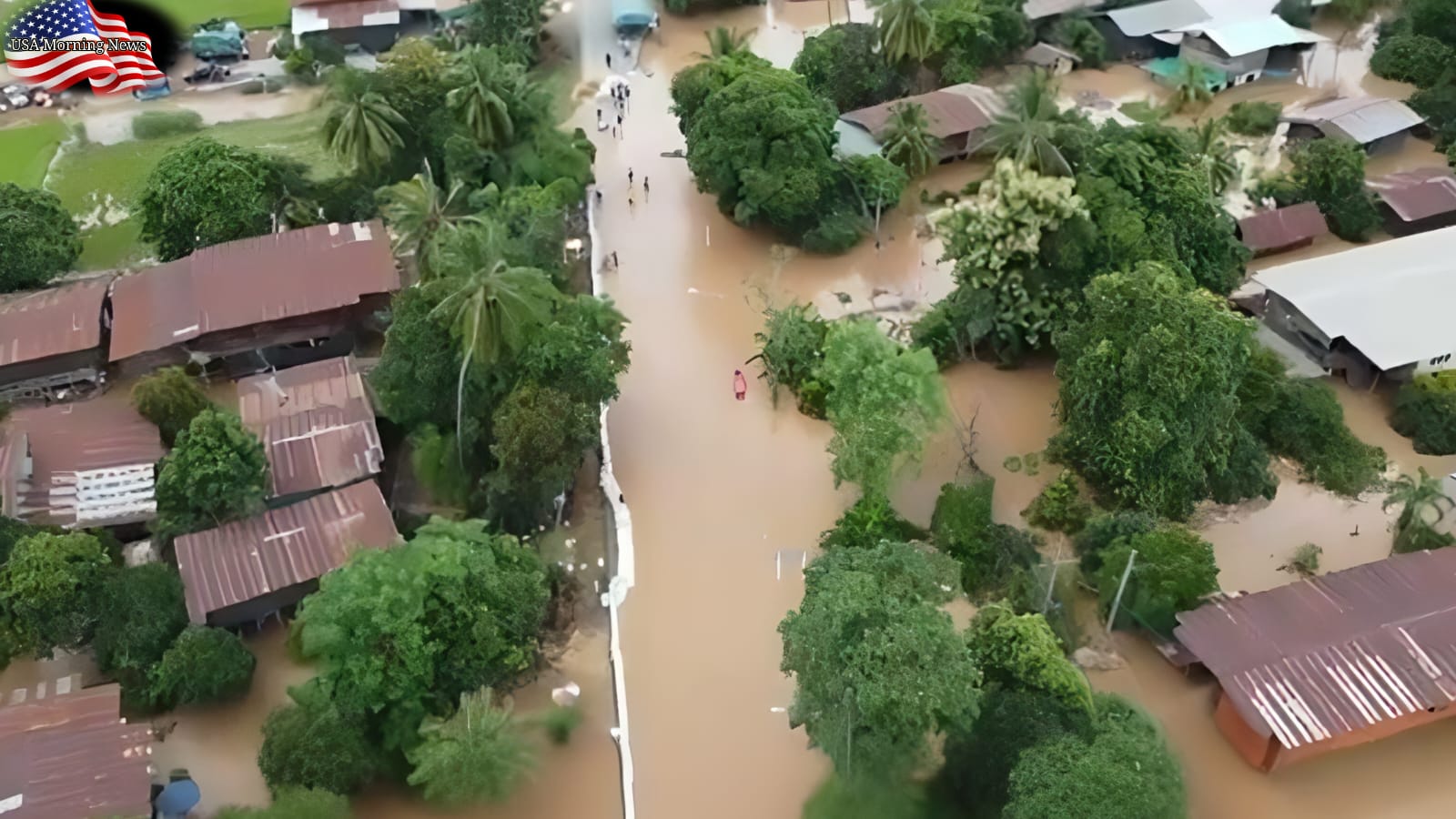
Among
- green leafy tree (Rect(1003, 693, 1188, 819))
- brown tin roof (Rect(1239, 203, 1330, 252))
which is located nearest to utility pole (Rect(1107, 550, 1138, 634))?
green leafy tree (Rect(1003, 693, 1188, 819))

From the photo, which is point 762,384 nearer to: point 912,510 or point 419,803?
→ point 912,510

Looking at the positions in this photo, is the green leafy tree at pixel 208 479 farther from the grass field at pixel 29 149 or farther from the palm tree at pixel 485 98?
the grass field at pixel 29 149

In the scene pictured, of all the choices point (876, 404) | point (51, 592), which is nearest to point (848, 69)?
point (876, 404)

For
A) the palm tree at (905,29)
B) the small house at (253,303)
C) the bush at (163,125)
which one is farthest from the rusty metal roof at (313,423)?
the palm tree at (905,29)

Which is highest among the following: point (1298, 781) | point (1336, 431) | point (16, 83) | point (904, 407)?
point (16, 83)

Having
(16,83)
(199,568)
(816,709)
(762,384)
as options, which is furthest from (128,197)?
(816,709)

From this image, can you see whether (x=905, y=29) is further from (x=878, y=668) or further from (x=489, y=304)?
(x=878, y=668)
